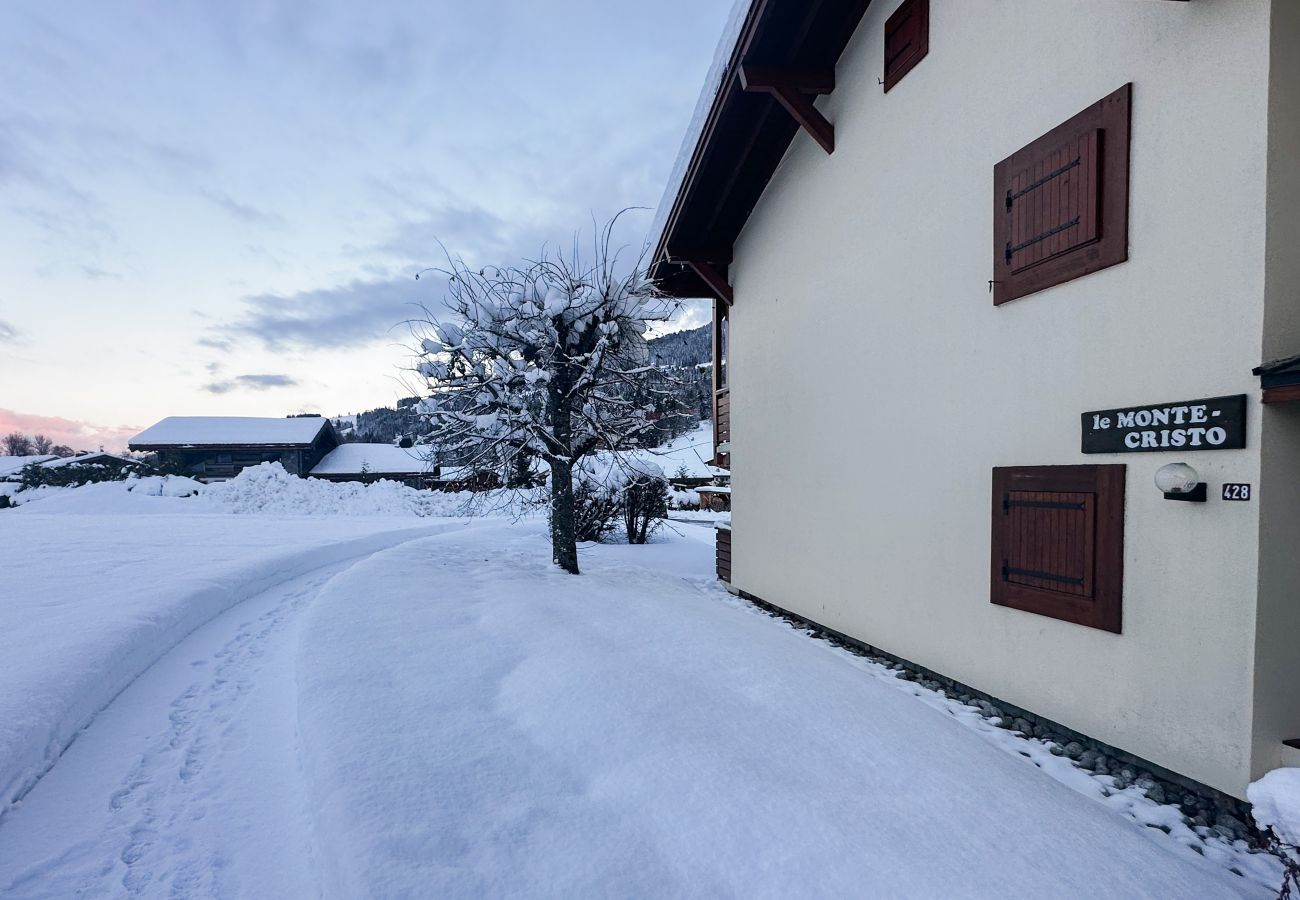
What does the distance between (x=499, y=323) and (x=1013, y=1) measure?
25.3ft

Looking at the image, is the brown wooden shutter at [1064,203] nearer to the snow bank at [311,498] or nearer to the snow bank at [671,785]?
the snow bank at [671,785]

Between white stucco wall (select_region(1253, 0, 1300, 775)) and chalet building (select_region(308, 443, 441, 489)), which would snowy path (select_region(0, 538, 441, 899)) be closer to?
white stucco wall (select_region(1253, 0, 1300, 775))

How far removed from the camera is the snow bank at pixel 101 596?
4668 millimetres

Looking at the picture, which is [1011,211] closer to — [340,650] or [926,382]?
[926,382]

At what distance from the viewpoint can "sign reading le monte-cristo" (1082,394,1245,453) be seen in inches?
137

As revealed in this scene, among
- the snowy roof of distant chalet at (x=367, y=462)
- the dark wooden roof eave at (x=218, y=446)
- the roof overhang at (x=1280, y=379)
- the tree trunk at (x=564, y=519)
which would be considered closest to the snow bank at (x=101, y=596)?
the tree trunk at (x=564, y=519)

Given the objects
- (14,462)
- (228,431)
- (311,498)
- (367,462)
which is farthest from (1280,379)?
(14,462)

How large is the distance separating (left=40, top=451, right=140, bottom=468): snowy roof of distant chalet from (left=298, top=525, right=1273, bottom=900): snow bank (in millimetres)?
37844

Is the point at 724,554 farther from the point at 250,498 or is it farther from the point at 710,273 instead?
the point at 250,498

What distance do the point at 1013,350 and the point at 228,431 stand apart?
1793 inches

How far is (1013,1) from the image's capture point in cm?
496

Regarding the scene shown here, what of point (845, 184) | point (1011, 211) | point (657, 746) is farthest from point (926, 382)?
point (657, 746)

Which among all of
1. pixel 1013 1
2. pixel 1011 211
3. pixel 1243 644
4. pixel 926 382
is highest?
pixel 1013 1

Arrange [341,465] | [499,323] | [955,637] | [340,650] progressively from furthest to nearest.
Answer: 1. [341,465]
2. [499,323]
3. [340,650]
4. [955,637]
